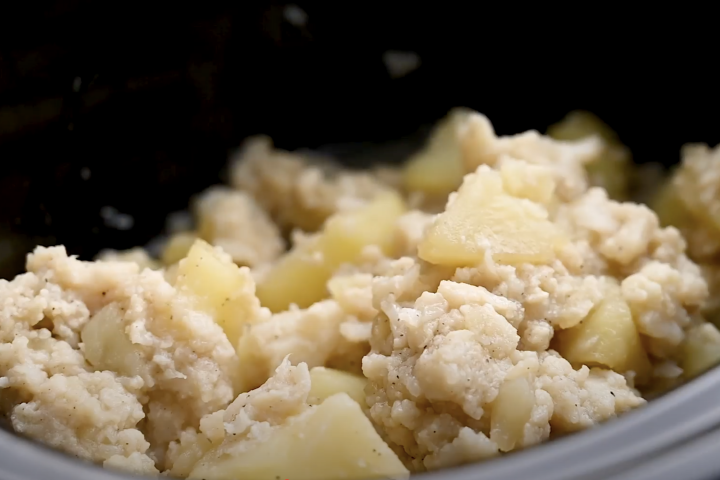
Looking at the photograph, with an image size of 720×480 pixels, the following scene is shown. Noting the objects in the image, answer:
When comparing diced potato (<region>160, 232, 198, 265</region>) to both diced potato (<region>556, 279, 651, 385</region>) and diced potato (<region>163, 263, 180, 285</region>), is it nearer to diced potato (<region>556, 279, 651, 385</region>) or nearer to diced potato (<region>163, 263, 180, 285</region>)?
diced potato (<region>163, 263, 180, 285</region>)

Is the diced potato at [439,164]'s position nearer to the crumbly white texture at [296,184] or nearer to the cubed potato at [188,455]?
the crumbly white texture at [296,184]

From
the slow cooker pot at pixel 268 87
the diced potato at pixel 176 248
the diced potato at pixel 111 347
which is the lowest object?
the diced potato at pixel 111 347

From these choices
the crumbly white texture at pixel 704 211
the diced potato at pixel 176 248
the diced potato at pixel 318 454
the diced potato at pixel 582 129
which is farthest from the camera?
the diced potato at pixel 582 129

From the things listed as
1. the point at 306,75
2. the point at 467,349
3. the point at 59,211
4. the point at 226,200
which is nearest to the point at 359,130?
the point at 306,75

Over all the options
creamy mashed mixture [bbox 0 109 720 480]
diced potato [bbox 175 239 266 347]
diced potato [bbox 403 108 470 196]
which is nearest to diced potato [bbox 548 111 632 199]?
creamy mashed mixture [bbox 0 109 720 480]

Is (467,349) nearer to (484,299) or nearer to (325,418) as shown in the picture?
(484,299)

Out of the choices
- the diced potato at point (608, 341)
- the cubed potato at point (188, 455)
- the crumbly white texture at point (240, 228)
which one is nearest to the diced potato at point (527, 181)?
the diced potato at point (608, 341)
